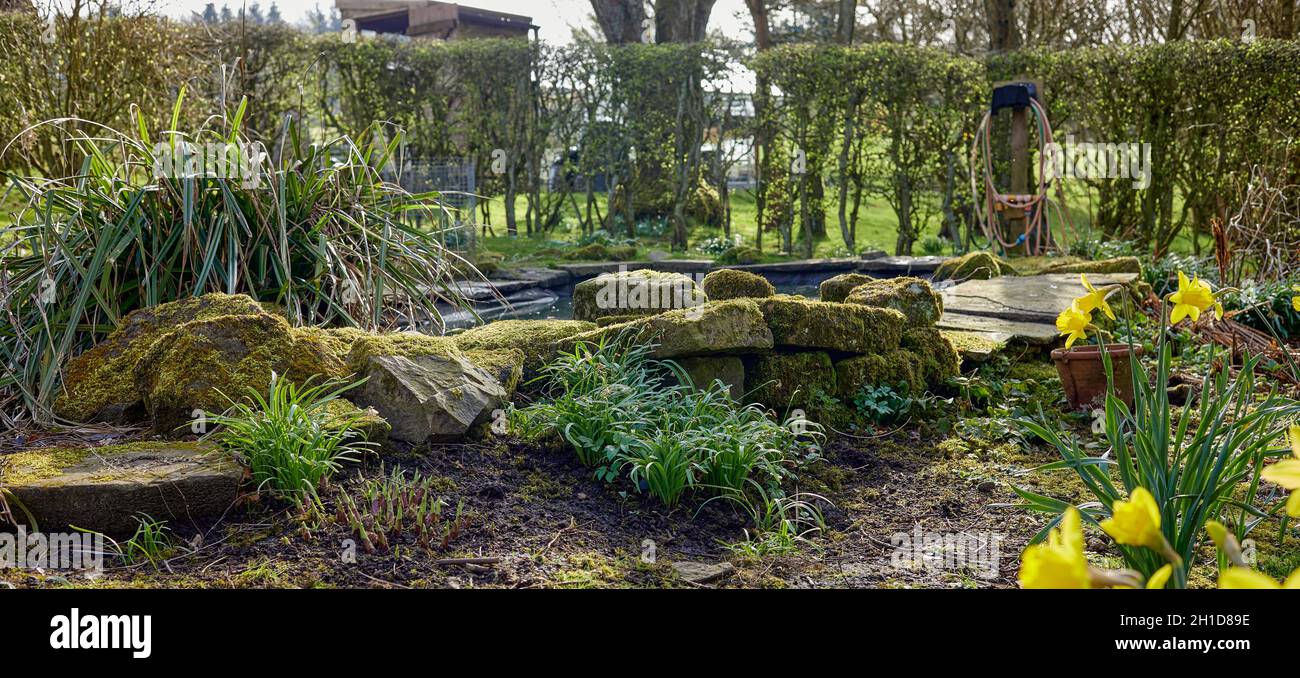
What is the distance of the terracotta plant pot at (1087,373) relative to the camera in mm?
4574

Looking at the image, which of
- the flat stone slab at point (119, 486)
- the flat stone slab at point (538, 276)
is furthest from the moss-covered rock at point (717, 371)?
the flat stone slab at point (538, 276)

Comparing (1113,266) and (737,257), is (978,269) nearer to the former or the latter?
(1113,266)

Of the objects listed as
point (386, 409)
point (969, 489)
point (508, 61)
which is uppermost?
point (508, 61)

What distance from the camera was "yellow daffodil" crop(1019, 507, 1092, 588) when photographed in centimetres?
111

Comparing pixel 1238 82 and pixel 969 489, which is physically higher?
pixel 1238 82

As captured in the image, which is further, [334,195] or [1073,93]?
[1073,93]

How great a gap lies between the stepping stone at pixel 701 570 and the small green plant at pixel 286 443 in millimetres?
979

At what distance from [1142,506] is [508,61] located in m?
11.1

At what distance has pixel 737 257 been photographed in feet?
34.1

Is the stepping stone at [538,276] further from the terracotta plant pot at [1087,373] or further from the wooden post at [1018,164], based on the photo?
the terracotta plant pot at [1087,373]
